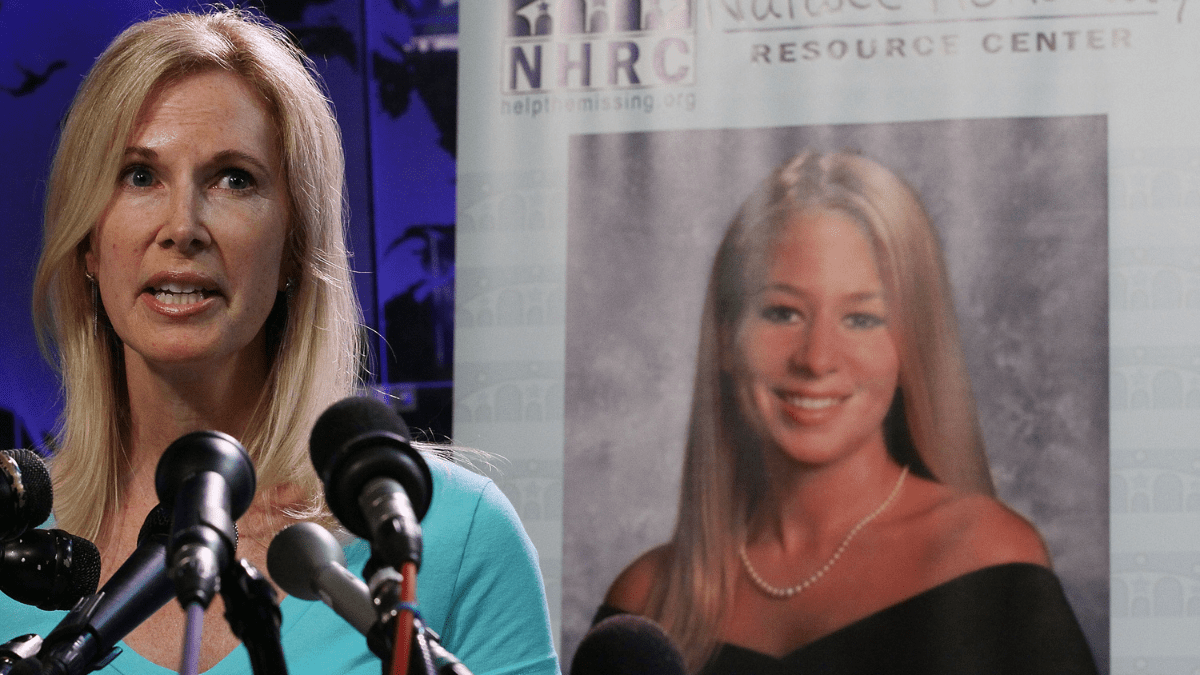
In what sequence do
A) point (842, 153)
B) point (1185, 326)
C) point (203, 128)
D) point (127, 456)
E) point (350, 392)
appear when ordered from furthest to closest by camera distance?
point (842, 153) → point (1185, 326) → point (350, 392) → point (127, 456) → point (203, 128)

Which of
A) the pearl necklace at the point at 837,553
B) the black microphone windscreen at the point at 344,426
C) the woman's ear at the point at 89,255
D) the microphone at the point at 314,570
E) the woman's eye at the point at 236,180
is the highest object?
the woman's eye at the point at 236,180

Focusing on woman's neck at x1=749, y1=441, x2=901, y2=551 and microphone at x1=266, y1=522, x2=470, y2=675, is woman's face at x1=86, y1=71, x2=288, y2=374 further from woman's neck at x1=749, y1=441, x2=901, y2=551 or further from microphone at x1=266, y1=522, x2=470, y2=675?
woman's neck at x1=749, y1=441, x2=901, y2=551

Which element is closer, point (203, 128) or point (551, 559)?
point (203, 128)

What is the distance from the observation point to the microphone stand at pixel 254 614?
2.67ft

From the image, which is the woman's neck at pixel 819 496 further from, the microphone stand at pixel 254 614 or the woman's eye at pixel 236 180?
the microphone stand at pixel 254 614

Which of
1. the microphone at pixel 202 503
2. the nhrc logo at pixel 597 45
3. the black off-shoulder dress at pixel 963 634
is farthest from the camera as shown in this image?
the nhrc logo at pixel 597 45

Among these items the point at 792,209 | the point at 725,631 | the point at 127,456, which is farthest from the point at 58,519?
the point at 792,209

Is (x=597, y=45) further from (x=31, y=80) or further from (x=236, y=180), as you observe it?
(x=236, y=180)

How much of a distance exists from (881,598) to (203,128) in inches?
85.2

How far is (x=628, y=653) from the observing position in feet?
3.53

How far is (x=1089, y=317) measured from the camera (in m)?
3.14

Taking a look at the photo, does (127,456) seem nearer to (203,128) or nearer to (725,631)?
(203,128)

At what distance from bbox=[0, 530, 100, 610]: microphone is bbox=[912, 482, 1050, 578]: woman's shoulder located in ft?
8.47

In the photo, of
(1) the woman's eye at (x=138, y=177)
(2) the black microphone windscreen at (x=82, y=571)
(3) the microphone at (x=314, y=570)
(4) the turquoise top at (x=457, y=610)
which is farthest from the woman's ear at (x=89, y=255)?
(3) the microphone at (x=314, y=570)
